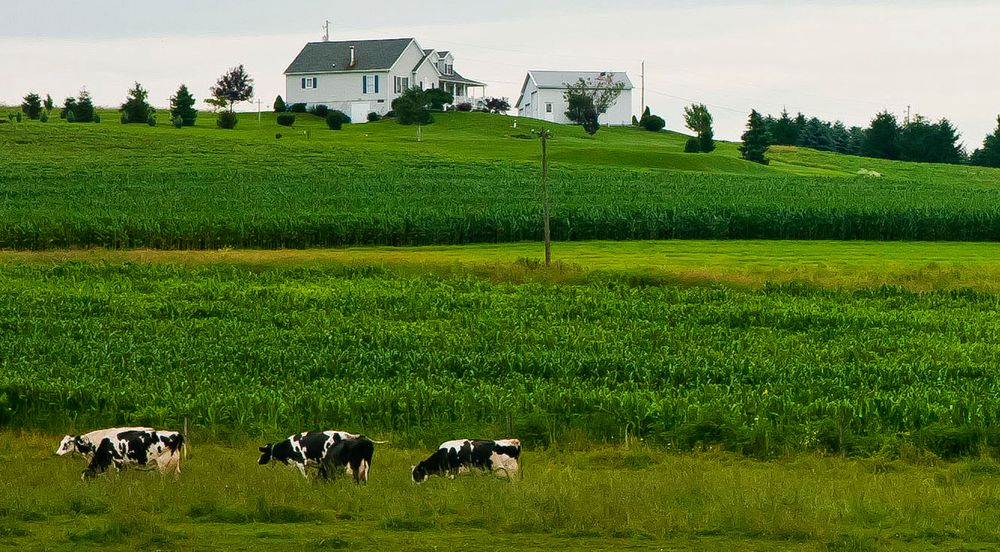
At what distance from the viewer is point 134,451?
55.9ft

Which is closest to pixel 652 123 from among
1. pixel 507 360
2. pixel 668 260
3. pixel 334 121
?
pixel 334 121

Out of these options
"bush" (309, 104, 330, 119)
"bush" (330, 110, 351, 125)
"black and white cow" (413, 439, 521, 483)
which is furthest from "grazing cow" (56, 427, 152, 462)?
"bush" (309, 104, 330, 119)

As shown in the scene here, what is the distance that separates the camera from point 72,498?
15164 mm

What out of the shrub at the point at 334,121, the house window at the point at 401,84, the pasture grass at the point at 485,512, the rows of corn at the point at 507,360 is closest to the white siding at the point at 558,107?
the house window at the point at 401,84

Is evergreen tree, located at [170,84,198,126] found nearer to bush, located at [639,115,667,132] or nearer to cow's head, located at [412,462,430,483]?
bush, located at [639,115,667,132]

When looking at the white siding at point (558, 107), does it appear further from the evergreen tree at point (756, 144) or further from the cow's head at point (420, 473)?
the cow's head at point (420, 473)

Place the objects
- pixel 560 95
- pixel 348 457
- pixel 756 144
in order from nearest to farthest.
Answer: pixel 348 457 < pixel 756 144 < pixel 560 95

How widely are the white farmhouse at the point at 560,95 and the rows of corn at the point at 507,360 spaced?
98149 millimetres

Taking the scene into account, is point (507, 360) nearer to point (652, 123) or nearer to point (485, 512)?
point (485, 512)

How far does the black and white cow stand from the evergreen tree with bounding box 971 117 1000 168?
129 metres

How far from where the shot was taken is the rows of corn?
2183 cm

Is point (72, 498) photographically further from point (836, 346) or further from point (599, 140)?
point (599, 140)

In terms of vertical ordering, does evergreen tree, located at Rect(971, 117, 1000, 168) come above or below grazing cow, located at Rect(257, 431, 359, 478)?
above

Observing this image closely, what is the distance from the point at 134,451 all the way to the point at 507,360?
11654mm
